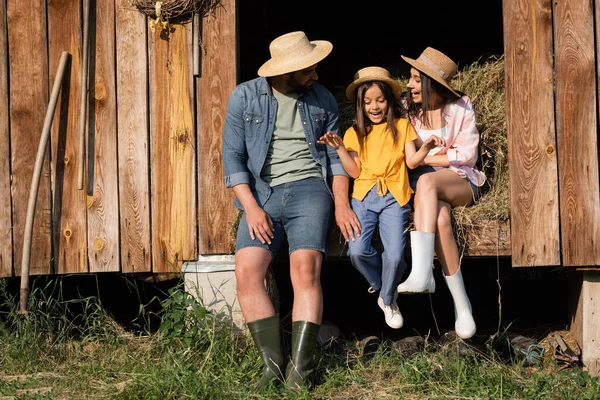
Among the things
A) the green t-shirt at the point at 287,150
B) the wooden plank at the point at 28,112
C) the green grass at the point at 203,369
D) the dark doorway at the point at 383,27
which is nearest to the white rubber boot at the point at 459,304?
the green grass at the point at 203,369

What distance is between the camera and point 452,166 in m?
5.83

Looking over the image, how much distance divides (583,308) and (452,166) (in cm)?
124

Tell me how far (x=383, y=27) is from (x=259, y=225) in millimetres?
4214

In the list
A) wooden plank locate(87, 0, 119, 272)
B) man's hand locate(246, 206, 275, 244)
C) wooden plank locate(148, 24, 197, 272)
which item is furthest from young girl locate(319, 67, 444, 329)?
wooden plank locate(87, 0, 119, 272)

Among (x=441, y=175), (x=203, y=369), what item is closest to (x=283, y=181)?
(x=441, y=175)

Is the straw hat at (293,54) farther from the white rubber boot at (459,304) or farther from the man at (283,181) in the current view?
the white rubber boot at (459,304)

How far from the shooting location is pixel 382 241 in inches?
223

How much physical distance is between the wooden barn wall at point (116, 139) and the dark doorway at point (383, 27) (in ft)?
9.22

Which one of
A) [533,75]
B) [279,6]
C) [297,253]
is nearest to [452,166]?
[533,75]

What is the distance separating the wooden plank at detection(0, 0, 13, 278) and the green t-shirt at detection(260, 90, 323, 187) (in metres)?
1.82

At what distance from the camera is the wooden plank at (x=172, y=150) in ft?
19.9

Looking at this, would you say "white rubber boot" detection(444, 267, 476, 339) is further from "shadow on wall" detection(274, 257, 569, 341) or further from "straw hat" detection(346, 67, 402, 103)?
"shadow on wall" detection(274, 257, 569, 341)

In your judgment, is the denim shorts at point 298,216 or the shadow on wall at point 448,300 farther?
the shadow on wall at point 448,300

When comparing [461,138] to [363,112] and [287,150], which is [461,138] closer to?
[363,112]
